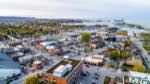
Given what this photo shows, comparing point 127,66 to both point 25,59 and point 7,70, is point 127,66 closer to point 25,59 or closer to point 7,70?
point 25,59

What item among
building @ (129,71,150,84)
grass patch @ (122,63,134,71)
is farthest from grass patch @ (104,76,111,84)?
grass patch @ (122,63,134,71)

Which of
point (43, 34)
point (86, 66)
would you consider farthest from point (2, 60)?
point (43, 34)

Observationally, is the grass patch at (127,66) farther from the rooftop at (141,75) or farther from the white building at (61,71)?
the white building at (61,71)

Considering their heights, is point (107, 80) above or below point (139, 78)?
below

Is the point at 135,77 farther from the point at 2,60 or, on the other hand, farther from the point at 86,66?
the point at 2,60

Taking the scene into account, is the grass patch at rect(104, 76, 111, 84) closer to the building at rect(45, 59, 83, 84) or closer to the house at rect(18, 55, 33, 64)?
the building at rect(45, 59, 83, 84)

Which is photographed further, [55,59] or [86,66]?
[55,59]

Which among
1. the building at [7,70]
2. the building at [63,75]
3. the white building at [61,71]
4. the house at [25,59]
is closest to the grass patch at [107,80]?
the building at [63,75]

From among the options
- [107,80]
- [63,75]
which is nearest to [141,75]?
[107,80]
